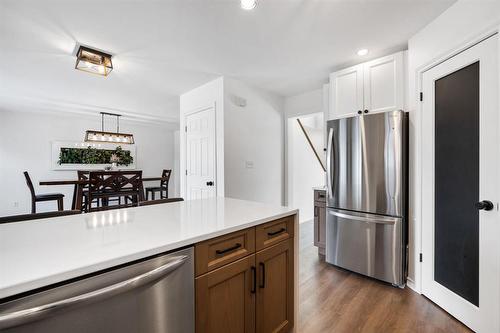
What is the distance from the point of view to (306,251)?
3188 mm

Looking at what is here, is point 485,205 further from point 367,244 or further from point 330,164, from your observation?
point 330,164

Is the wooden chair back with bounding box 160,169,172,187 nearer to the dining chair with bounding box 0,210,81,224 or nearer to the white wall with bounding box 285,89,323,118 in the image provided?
the white wall with bounding box 285,89,323,118

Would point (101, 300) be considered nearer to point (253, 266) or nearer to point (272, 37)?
point (253, 266)

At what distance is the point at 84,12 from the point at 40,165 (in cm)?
529

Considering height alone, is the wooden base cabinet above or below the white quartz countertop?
below

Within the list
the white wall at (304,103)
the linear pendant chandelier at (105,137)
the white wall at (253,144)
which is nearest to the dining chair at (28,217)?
the white wall at (253,144)

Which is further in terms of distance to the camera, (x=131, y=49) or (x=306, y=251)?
(x=306, y=251)

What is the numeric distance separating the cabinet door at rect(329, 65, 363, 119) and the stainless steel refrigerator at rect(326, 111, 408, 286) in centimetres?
28

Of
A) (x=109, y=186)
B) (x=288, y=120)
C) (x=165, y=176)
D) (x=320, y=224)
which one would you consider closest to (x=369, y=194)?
(x=320, y=224)

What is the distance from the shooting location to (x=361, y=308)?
Result: 1.91m

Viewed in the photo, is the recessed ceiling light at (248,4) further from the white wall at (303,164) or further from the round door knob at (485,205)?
the white wall at (303,164)

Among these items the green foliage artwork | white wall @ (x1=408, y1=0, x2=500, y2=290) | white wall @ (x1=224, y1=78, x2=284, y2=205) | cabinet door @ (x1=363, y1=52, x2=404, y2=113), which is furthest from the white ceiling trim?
white wall @ (x1=408, y1=0, x2=500, y2=290)

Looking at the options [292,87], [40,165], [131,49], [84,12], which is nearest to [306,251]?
[292,87]

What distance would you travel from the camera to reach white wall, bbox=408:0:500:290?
1554mm
